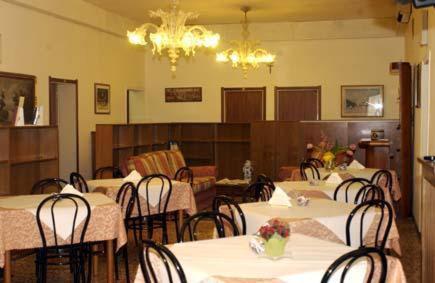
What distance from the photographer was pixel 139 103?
515 inches

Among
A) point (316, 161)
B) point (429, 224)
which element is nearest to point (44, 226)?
point (429, 224)

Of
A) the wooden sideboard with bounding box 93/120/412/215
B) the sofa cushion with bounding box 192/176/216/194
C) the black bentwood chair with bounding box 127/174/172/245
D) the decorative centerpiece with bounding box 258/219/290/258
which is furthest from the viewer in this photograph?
the wooden sideboard with bounding box 93/120/412/215

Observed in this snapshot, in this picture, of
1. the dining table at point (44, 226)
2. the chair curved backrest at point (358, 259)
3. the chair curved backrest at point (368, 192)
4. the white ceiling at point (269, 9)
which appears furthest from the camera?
the white ceiling at point (269, 9)

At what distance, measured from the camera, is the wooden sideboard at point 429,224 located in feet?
13.0

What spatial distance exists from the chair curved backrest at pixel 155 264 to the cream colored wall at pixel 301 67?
9.68m

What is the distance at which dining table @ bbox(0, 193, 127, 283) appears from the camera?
4625 millimetres

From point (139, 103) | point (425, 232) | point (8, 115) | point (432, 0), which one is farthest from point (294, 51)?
point (432, 0)

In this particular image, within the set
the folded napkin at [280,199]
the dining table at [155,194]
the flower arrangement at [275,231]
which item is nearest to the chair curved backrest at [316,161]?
the dining table at [155,194]

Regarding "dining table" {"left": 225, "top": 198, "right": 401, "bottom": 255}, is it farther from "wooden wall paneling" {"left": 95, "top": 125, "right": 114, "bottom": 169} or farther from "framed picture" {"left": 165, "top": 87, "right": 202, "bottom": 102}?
"framed picture" {"left": 165, "top": 87, "right": 202, "bottom": 102}

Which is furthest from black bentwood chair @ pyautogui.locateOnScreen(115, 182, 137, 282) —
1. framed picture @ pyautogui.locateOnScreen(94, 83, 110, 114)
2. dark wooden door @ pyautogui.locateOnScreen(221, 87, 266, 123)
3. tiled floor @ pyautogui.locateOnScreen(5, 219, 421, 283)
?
dark wooden door @ pyautogui.locateOnScreen(221, 87, 266, 123)

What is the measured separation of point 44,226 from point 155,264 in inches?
71.6

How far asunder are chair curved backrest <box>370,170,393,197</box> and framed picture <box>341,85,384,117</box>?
4953 mm

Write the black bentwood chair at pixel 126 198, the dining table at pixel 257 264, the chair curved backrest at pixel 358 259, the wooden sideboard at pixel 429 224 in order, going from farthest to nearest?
the black bentwood chair at pixel 126 198 → the wooden sideboard at pixel 429 224 → the dining table at pixel 257 264 → the chair curved backrest at pixel 358 259

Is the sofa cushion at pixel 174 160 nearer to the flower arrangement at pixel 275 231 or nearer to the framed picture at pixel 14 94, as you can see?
the framed picture at pixel 14 94
